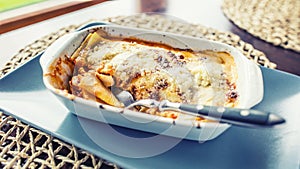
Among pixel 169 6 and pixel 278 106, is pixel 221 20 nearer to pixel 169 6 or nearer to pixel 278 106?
pixel 169 6

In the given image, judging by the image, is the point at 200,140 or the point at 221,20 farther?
the point at 221,20

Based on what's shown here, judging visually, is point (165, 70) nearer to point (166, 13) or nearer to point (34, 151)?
point (34, 151)

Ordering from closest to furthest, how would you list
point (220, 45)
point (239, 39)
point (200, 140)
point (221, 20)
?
point (200, 140)
point (220, 45)
point (239, 39)
point (221, 20)

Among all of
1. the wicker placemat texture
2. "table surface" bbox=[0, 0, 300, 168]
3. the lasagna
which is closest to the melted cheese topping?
the lasagna

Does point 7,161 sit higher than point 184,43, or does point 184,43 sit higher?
point 184,43

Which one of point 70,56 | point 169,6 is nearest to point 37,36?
point 70,56

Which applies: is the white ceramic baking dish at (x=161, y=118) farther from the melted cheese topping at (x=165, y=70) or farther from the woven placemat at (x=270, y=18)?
the woven placemat at (x=270, y=18)

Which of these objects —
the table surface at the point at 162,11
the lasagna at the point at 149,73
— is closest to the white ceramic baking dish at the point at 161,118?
the lasagna at the point at 149,73

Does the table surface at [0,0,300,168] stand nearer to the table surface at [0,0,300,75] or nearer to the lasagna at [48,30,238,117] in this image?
the table surface at [0,0,300,75]
